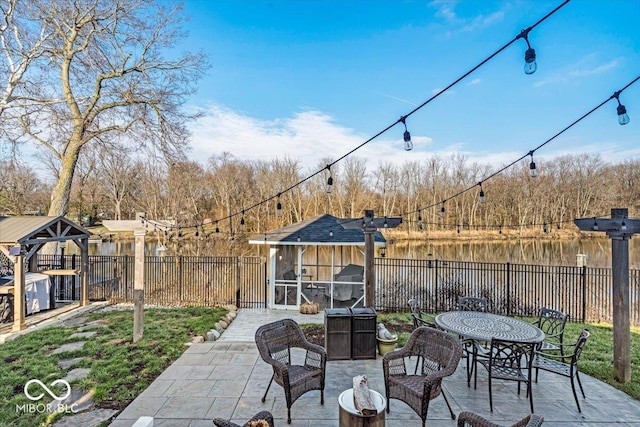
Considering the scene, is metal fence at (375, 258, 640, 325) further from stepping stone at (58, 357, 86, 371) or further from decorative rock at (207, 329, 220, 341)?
stepping stone at (58, 357, 86, 371)

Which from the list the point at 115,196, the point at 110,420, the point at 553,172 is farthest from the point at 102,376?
the point at 553,172

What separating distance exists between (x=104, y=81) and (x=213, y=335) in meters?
9.82

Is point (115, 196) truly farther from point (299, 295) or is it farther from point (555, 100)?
point (555, 100)

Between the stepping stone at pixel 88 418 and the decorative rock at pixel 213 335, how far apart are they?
2511mm

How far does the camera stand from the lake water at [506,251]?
17.2m

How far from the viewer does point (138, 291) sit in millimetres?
5570

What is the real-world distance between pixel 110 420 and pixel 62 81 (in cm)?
1129

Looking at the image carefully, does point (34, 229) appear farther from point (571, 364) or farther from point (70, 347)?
point (571, 364)

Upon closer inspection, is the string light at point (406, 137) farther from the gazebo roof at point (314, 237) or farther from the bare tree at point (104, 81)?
the bare tree at point (104, 81)

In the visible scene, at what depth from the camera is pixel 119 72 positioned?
34.3 feet

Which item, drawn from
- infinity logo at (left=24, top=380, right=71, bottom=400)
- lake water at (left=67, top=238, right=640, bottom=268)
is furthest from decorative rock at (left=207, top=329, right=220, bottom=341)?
lake water at (left=67, top=238, right=640, bottom=268)

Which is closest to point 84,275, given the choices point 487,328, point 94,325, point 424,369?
point 94,325

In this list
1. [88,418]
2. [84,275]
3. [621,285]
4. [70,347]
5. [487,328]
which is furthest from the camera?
[84,275]

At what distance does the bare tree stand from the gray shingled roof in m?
2.75
